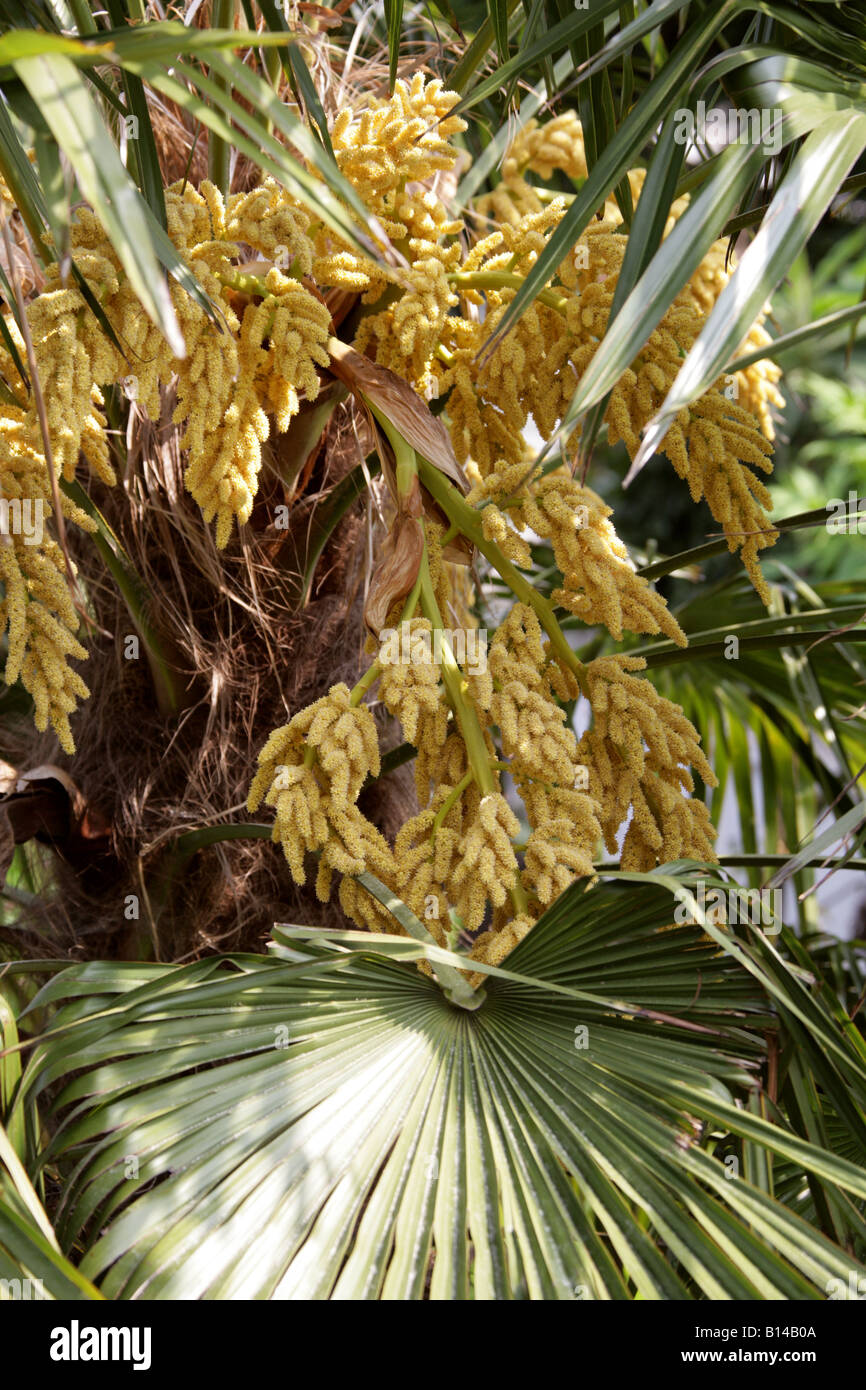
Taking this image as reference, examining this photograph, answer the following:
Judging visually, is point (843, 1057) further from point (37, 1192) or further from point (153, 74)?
point (153, 74)

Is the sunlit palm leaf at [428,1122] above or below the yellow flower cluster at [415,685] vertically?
below

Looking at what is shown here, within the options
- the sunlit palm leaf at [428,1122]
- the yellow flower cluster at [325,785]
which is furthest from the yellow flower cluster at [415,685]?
the sunlit palm leaf at [428,1122]

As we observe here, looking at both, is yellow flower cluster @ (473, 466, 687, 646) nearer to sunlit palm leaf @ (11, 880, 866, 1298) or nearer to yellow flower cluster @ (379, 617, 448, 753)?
yellow flower cluster @ (379, 617, 448, 753)

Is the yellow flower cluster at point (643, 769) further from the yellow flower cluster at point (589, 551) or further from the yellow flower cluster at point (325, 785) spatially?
the yellow flower cluster at point (325, 785)

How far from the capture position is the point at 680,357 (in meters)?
1.02

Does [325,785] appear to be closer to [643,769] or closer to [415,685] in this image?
[415,685]

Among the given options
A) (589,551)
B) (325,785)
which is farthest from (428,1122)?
(589,551)

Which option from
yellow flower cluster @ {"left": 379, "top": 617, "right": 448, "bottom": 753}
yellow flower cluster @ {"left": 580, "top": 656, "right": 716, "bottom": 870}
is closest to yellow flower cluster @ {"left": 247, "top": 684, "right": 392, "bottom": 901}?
yellow flower cluster @ {"left": 379, "top": 617, "right": 448, "bottom": 753}

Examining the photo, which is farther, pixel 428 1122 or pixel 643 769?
pixel 643 769

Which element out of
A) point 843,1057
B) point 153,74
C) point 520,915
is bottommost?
point 843,1057

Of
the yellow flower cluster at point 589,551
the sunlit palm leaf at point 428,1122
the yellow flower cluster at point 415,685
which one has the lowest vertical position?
the sunlit palm leaf at point 428,1122

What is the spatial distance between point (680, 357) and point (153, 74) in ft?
1.80

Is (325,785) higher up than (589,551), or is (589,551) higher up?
→ (589,551)
